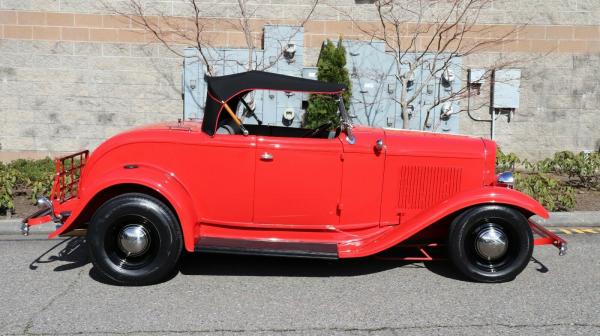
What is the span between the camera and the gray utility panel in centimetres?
1037

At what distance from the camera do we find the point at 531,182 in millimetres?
8094

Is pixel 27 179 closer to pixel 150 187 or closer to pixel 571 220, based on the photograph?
pixel 150 187

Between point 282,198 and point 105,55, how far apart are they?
7278 mm

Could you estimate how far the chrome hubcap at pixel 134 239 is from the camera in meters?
4.63

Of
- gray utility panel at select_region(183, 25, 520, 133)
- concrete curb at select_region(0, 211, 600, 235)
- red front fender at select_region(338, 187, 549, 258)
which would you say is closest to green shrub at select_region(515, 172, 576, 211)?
concrete curb at select_region(0, 211, 600, 235)

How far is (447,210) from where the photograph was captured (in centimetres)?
472

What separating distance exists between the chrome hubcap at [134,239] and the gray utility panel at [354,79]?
19.0 ft

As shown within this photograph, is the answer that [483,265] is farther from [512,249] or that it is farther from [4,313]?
[4,313]

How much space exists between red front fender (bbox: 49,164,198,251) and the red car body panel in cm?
2

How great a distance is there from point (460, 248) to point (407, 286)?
0.55 m

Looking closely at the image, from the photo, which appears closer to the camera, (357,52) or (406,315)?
(406,315)

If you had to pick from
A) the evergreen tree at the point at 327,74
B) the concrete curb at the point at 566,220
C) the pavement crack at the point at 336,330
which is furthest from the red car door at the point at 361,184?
the evergreen tree at the point at 327,74

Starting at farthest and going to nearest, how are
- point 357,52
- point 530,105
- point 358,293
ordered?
point 530,105, point 357,52, point 358,293

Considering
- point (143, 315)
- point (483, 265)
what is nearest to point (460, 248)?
point (483, 265)
